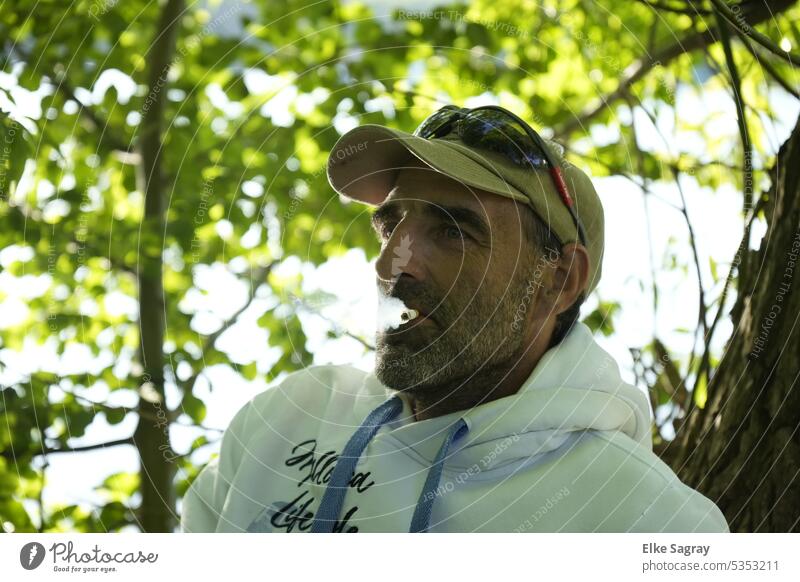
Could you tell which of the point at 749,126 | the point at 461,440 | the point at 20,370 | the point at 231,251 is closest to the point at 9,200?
the point at 20,370

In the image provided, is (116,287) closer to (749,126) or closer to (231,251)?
(231,251)

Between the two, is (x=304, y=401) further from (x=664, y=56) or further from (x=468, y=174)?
(x=664, y=56)

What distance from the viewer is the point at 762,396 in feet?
2.94

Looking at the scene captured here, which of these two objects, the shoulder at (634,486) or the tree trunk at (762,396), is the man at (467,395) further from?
the tree trunk at (762,396)

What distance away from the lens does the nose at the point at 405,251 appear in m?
0.81

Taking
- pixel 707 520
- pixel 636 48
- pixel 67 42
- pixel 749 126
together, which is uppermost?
pixel 67 42

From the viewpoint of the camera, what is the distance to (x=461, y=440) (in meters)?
0.77

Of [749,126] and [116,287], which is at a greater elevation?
[749,126]

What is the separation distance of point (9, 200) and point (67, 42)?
31 cm

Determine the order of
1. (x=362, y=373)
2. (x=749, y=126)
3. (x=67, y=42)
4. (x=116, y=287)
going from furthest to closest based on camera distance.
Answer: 1. (x=116, y=287)
2. (x=67, y=42)
3. (x=749, y=126)
4. (x=362, y=373)
